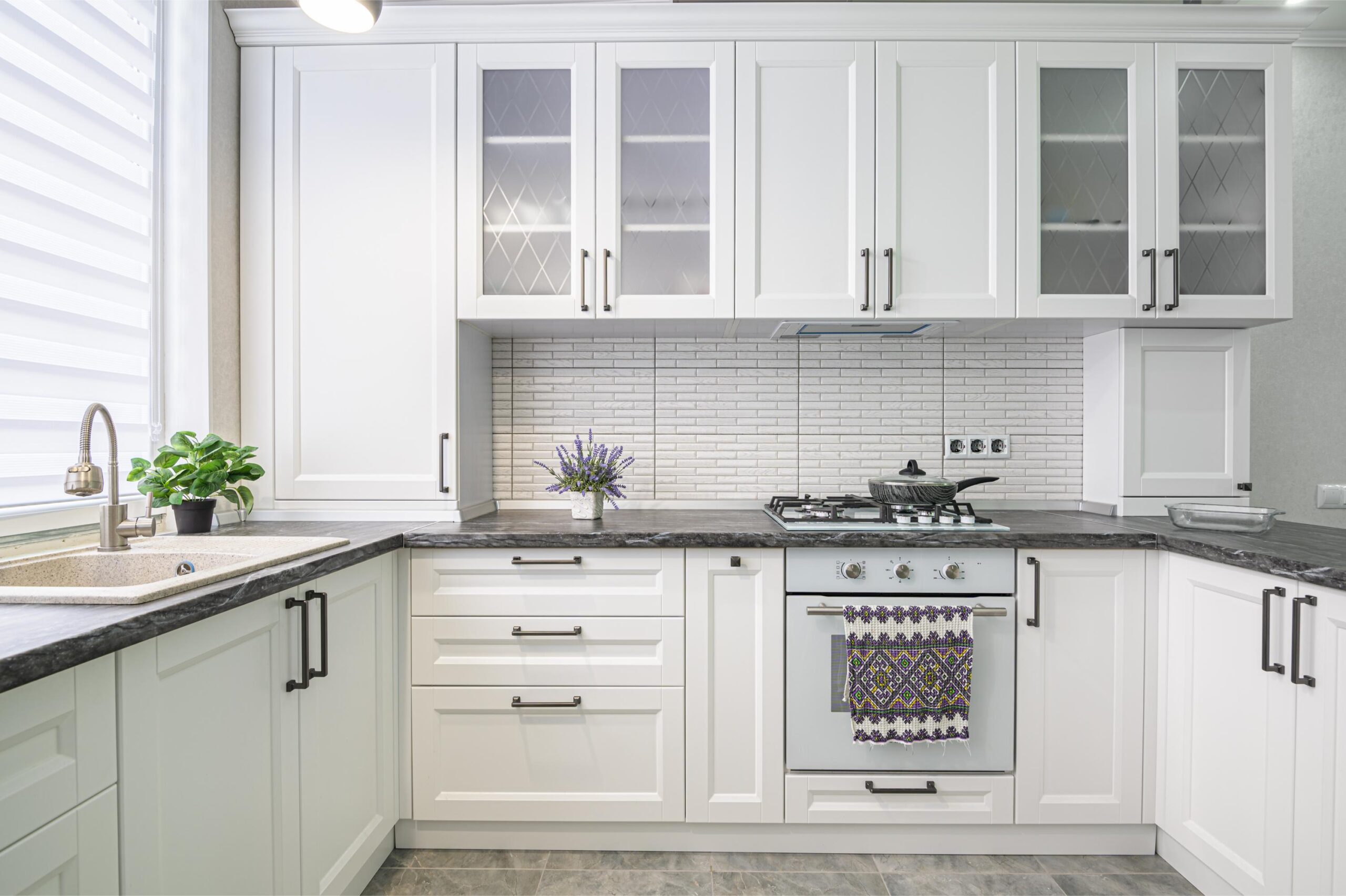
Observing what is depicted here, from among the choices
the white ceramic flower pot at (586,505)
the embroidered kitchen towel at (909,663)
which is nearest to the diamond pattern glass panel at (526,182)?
the white ceramic flower pot at (586,505)

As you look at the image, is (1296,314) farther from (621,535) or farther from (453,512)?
(453,512)

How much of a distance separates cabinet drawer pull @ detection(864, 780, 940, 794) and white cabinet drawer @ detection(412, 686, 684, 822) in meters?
0.54

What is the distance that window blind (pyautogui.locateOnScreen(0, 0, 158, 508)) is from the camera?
4.73ft

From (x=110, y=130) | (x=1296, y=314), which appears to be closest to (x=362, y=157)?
(x=110, y=130)

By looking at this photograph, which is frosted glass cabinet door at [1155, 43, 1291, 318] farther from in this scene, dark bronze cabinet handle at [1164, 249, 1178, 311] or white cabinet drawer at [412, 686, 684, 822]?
white cabinet drawer at [412, 686, 684, 822]

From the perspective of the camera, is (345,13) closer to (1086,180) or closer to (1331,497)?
(1086,180)

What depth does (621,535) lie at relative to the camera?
179 centimetres

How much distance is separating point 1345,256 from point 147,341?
163 inches

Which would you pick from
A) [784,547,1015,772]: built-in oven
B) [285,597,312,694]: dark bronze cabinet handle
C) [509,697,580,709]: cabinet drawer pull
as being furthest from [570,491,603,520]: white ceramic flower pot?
[285,597,312,694]: dark bronze cabinet handle

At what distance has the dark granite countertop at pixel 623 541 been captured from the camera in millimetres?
940

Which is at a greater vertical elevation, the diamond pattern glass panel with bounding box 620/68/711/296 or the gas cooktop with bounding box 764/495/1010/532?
the diamond pattern glass panel with bounding box 620/68/711/296

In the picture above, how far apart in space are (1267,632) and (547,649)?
176 centimetres

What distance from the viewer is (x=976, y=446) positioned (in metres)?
2.39

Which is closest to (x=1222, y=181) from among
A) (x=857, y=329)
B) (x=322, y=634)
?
(x=857, y=329)
